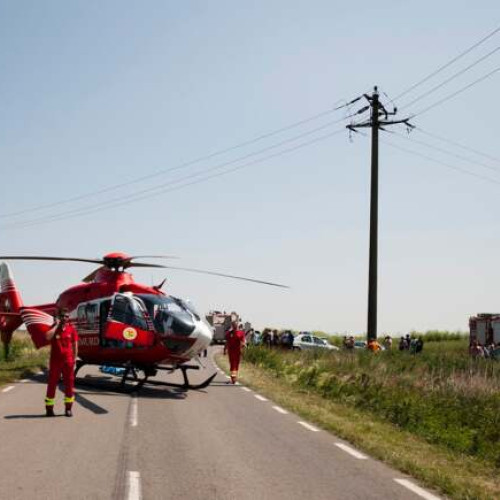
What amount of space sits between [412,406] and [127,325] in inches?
278

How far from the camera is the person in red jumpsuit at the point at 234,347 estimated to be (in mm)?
19653

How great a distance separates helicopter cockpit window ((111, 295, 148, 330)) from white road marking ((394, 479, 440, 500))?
10.0m

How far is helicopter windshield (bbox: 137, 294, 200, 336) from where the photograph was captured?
16.5 meters

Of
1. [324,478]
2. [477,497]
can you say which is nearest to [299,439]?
[324,478]

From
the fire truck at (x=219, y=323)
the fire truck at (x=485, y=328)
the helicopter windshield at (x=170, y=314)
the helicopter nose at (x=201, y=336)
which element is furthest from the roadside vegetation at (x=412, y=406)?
the fire truck at (x=219, y=323)

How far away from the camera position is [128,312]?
16.9m

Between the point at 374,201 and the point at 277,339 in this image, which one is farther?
the point at 277,339

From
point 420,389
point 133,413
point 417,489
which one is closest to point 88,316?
point 133,413

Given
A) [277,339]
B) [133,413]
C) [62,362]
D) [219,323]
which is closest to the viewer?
[62,362]

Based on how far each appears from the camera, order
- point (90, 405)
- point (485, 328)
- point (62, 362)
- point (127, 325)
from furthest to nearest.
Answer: point (485, 328), point (127, 325), point (90, 405), point (62, 362)

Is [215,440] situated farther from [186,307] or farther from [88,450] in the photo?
[186,307]

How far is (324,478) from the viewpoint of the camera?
7.59m

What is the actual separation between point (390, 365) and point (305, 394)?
14.6 feet

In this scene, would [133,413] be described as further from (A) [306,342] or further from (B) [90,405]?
(A) [306,342]
